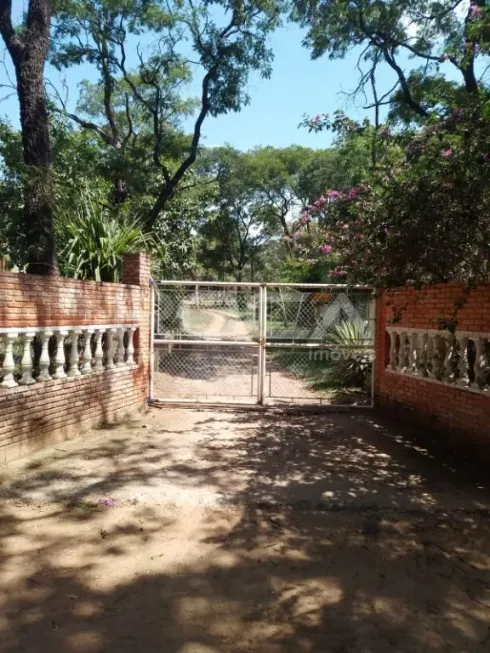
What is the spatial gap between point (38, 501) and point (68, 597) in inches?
56.5

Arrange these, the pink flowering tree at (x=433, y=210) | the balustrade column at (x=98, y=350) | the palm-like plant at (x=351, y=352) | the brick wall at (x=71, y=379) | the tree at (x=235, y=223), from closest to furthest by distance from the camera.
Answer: the pink flowering tree at (x=433, y=210), the brick wall at (x=71, y=379), the balustrade column at (x=98, y=350), the palm-like plant at (x=351, y=352), the tree at (x=235, y=223)

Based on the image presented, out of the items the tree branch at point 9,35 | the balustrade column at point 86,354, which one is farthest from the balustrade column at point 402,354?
the tree branch at point 9,35

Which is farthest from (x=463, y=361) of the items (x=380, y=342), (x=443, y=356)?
(x=380, y=342)

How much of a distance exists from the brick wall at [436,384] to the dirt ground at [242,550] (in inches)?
16.6

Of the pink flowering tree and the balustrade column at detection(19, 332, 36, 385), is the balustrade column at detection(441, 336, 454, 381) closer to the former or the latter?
the pink flowering tree

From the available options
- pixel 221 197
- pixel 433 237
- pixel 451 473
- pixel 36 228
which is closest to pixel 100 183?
pixel 36 228

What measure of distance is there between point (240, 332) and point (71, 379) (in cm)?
276

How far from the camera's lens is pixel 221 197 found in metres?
27.4

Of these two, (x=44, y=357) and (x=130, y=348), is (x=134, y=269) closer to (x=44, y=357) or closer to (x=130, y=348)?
(x=130, y=348)

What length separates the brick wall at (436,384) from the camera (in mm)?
5133

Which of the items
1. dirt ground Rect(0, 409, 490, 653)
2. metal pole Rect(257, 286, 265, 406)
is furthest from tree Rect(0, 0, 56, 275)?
metal pole Rect(257, 286, 265, 406)

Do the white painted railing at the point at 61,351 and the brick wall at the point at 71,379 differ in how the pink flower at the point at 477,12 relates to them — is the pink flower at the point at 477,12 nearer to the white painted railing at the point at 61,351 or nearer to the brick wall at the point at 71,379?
the brick wall at the point at 71,379

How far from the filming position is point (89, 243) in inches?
284

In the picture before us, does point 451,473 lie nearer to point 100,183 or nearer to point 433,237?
point 433,237
